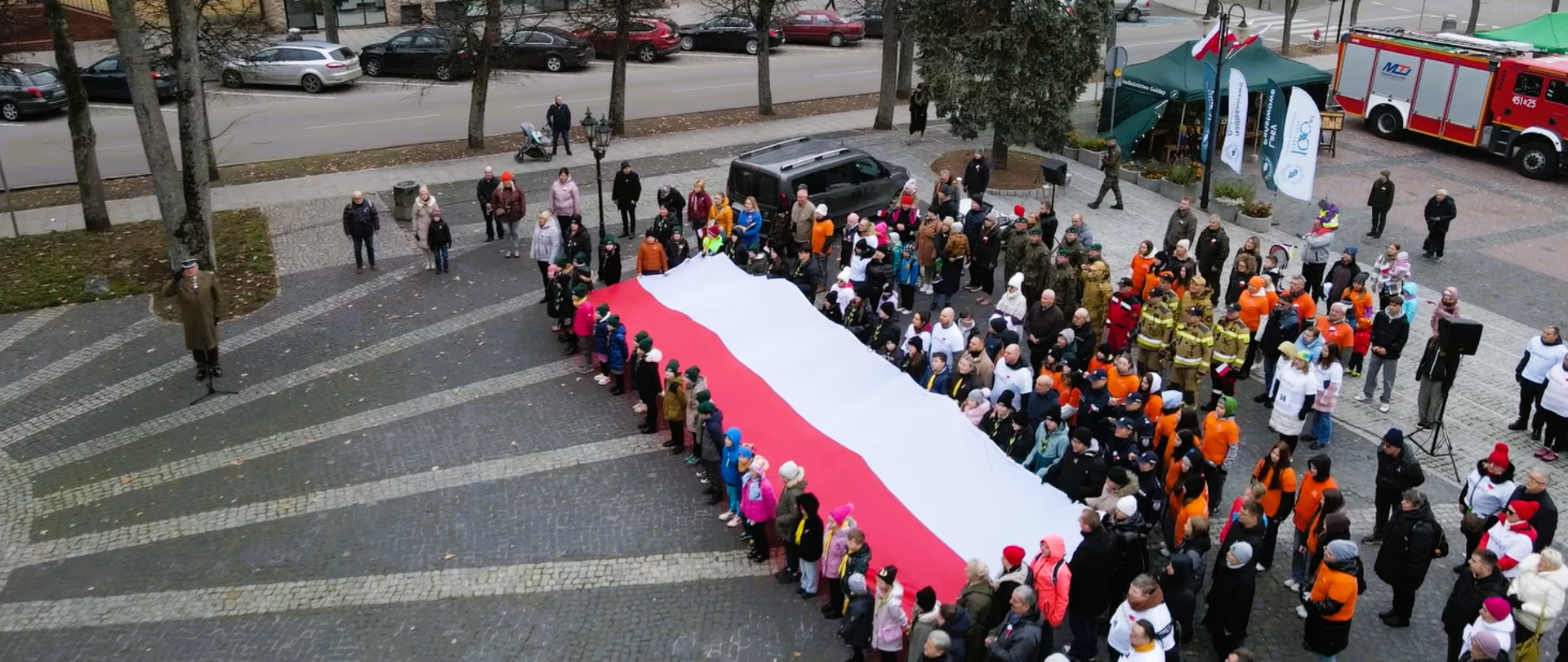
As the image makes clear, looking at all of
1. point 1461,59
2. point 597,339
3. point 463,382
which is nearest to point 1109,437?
point 597,339

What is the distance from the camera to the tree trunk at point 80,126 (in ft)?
67.4

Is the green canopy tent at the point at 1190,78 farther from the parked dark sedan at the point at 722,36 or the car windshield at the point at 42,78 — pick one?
the car windshield at the point at 42,78

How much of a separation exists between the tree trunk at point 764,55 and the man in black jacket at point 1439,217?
1514 centimetres

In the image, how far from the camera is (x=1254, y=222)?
853 inches

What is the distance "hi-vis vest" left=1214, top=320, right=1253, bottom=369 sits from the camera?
1358cm

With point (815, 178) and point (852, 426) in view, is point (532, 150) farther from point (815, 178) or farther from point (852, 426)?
point (852, 426)

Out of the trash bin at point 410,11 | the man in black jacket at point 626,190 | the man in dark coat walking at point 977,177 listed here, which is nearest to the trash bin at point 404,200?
the man in black jacket at point 626,190

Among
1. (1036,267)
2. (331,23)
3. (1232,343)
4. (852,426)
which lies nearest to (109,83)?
(331,23)

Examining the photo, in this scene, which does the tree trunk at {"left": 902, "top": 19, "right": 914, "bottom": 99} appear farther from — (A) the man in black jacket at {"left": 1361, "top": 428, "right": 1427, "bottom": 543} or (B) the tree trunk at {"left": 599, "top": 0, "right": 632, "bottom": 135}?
(A) the man in black jacket at {"left": 1361, "top": 428, "right": 1427, "bottom": 543}

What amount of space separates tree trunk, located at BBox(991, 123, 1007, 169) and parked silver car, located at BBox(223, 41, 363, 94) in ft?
62.4

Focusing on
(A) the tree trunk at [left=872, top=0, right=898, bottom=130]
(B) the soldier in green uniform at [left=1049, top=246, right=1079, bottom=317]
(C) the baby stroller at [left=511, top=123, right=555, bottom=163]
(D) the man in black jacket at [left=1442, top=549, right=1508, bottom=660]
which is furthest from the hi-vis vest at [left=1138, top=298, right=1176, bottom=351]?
(C) the baby stroller at [left=511, top=123, right=555, bottom=163]

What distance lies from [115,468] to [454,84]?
21.7 metres

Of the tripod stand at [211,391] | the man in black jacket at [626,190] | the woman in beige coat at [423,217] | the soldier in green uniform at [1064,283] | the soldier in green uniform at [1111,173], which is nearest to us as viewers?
the soldier in green uniform at [1064,283]

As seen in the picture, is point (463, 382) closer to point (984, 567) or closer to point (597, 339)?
point (597, 339)
